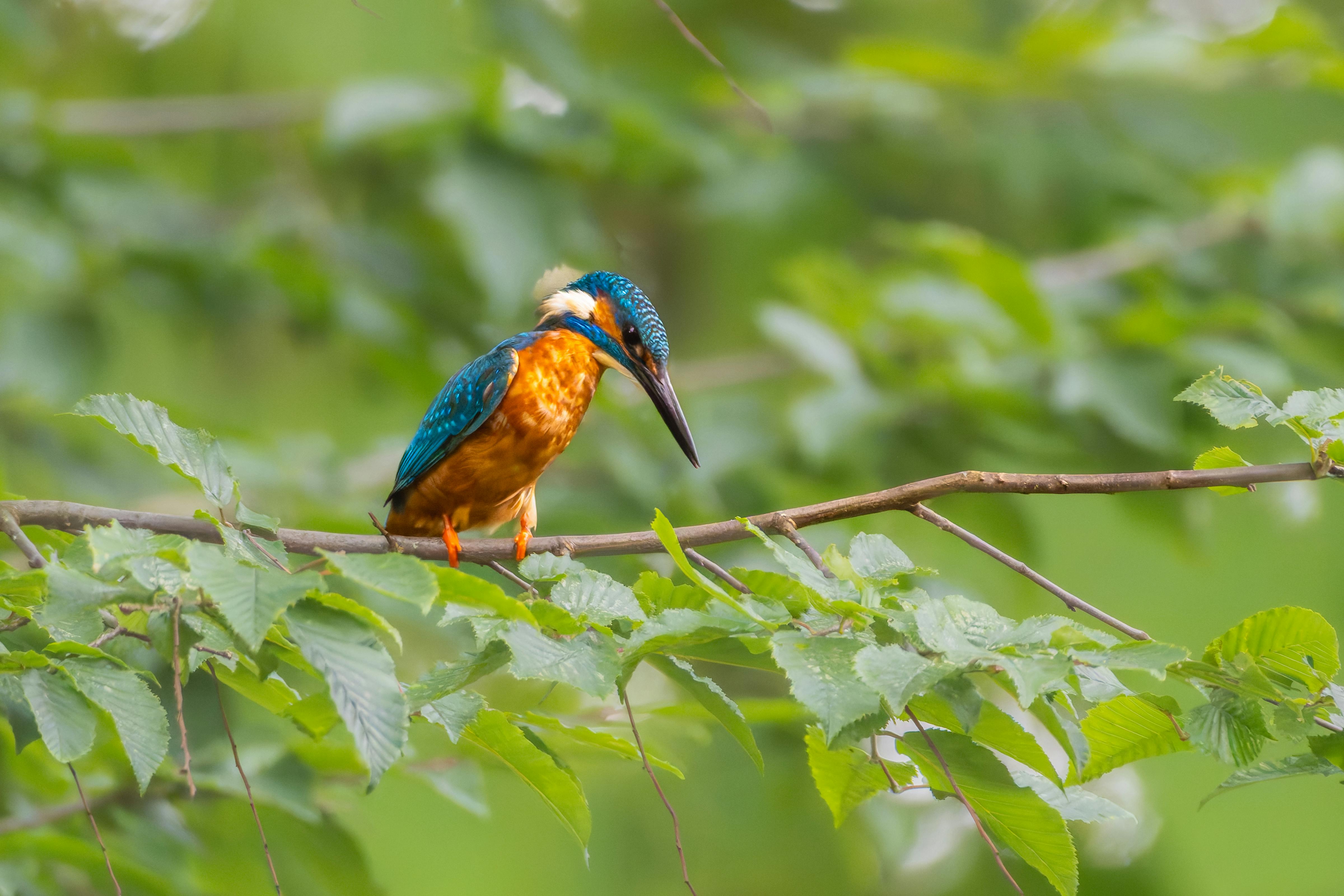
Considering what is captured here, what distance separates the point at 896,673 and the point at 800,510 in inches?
17.1

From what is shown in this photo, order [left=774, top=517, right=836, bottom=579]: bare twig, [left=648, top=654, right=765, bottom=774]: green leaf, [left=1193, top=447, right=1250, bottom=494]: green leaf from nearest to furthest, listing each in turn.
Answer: [left=648, top=654, right=765, bottom=774]: green leaf < [left=1193, top=447, right=1250, bottom=494]: green leaf < [left=774, top=517, right=836, bottom=579]: bare twig

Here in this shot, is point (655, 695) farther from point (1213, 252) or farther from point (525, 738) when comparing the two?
point (1213, 252)

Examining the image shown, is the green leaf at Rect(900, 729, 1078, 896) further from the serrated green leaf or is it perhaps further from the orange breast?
the orange breast

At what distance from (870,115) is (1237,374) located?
1.64m

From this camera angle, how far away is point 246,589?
2.95 ft

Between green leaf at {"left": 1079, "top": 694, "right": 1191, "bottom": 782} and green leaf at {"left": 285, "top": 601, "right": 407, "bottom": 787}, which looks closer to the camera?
green leaf at {"left": 285, "top": 601, "right": 407, "bottom": 787}

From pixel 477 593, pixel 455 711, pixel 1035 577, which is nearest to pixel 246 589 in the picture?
pixel 477 593

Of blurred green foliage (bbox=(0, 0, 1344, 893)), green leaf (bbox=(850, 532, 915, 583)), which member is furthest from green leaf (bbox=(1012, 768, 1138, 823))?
blurred green foliage (bbox=(0, 0, 1344, 893))

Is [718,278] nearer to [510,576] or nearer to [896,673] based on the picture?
[510,576]

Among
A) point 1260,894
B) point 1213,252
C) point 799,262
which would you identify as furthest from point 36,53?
point 1260,894

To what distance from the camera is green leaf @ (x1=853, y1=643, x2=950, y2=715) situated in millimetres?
895

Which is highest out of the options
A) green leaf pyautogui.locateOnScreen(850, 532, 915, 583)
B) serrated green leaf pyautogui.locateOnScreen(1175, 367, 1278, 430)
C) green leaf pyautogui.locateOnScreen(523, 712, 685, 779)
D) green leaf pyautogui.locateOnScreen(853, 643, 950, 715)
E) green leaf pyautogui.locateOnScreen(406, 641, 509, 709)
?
serrated green leaf pyautogui.locateOnScreen(1175, 367, 1278, 430)

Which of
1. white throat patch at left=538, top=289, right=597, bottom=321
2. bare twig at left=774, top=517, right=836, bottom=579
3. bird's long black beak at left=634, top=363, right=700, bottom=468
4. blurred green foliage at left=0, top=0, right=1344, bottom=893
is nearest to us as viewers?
bare twig at left=774, top=517, right=836, bottom=579

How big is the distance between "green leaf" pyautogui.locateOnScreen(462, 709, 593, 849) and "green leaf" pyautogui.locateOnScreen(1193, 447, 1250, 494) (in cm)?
77
